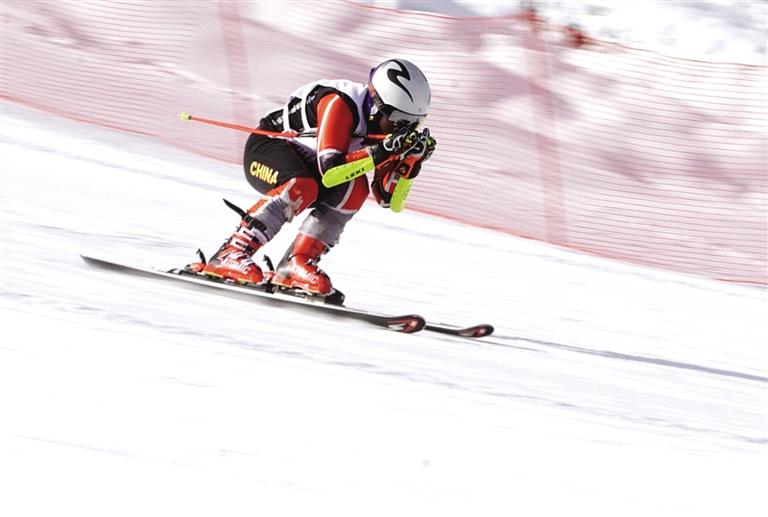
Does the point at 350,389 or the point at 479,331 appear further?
the point at 479,331

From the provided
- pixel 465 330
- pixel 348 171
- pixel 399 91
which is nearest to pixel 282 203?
pixel 348 171

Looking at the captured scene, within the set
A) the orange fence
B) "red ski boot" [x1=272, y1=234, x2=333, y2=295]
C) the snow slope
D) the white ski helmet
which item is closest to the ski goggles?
the white ski helmet

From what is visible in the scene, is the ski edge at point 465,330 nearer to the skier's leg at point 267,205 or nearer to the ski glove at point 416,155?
the ski glove at point 416,155

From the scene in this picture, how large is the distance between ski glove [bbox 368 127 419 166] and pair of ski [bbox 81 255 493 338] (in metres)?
0.73

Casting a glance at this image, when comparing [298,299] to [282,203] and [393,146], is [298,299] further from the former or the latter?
[393,146]

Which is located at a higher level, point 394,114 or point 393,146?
point 394,114

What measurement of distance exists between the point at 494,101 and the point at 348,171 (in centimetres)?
561

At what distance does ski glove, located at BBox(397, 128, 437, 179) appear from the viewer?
578 centimetres

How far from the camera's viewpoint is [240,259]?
19.9 feet

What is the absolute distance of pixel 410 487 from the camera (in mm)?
3467

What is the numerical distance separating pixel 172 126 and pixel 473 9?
16.4 feet

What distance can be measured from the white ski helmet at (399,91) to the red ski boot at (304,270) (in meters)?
0.75

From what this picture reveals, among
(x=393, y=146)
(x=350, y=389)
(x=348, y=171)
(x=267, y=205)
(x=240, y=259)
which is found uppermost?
(x=393, y=146)

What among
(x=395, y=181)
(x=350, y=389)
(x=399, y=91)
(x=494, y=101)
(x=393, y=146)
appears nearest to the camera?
(x=350, y=389)
